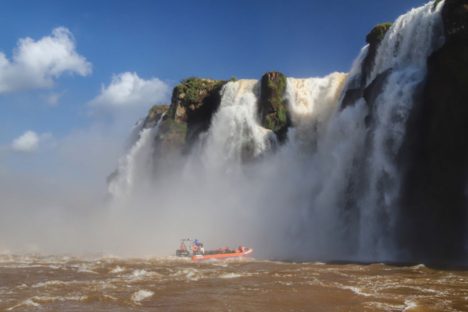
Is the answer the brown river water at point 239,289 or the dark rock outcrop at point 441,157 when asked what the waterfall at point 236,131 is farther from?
the brown river water at point 239,289

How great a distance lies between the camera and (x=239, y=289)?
1546 centimetres

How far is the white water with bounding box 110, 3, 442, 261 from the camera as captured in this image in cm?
2589

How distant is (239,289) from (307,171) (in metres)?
21.5

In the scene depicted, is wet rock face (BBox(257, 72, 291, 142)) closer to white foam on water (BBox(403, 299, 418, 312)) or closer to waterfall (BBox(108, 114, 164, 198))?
waterfall (BBox(108, 114, 164, 198))

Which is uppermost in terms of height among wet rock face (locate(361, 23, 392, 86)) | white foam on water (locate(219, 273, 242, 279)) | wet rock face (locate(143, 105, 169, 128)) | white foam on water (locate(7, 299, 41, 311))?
wet rock face (locate(143, 105, 169, 128))

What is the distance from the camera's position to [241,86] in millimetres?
43375

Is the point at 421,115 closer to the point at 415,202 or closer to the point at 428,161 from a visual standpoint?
the point at 428,161

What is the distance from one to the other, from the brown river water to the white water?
693 cm

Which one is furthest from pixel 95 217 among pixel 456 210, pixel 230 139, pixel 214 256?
pixel 456 210

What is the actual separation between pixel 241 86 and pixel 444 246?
24.1 meters

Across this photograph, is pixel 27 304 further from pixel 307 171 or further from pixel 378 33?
pixel 378 33

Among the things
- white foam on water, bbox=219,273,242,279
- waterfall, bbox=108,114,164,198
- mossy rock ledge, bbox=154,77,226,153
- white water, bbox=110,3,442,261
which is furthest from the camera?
waterfall, bbox=108,114,164,198

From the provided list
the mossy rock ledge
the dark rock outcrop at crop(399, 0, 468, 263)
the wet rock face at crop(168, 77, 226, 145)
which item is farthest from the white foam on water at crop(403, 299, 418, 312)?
the mossy rock ledge

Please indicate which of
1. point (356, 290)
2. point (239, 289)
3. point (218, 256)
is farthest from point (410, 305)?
point (218, 256)
